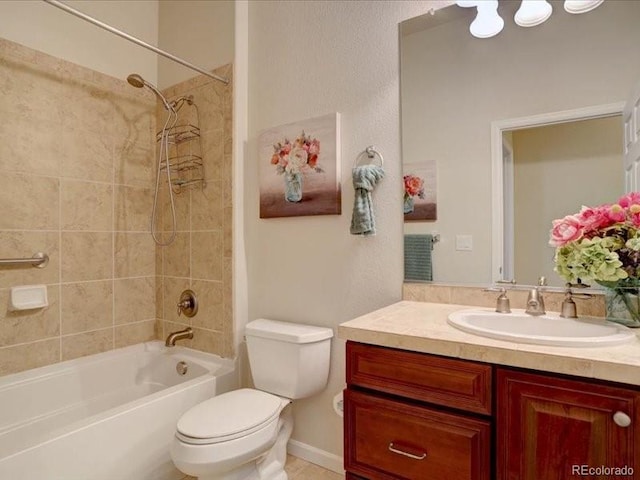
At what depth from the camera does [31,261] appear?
76.8 inches

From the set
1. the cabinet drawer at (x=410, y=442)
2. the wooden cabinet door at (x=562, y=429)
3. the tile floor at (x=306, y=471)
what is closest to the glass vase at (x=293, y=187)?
the cabinet drawer at (x=410, y=442)

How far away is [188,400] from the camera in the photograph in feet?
5.98

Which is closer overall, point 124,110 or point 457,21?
point 457,21

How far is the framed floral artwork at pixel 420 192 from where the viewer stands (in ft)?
5.31

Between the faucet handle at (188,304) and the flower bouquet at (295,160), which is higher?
the flower bouquet at (295,160)

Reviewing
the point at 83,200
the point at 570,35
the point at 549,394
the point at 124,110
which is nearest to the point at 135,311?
the point at 83,200

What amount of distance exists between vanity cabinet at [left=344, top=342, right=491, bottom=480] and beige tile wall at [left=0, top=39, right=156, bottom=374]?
1794mm

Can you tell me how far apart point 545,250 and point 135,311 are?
7.80 ft

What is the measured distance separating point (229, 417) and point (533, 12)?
6.50 ft

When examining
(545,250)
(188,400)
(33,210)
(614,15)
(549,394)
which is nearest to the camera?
(549,394)

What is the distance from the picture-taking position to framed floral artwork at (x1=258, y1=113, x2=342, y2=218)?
5.98 ft

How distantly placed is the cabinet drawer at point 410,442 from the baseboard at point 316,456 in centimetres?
74

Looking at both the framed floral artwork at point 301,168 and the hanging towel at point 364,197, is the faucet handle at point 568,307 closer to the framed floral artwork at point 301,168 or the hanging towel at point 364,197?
the hanging towel at point 364,197

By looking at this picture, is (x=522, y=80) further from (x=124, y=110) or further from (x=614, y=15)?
(x=124, y=110)
